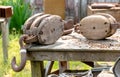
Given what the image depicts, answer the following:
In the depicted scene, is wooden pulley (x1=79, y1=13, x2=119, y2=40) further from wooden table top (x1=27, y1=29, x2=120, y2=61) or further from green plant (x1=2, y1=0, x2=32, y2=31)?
green plant (x1=2, y1=0, x2=32, y2=31)

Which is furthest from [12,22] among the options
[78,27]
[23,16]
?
[78,27]

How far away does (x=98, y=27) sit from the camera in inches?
106

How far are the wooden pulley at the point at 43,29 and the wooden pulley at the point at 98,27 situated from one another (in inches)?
A: 8.9

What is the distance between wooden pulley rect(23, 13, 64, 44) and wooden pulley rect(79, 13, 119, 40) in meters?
0.23

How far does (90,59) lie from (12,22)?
15.0 ft

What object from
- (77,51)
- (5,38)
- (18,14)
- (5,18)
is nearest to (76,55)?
(77,51)

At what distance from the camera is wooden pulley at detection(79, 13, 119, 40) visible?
267 centimetres

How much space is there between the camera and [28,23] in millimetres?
2607

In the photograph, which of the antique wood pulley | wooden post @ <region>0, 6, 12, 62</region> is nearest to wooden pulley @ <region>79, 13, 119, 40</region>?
the antique wood pulley

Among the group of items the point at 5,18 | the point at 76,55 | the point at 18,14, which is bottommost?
the point at 18,14

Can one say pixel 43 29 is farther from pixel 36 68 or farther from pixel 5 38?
pixel 5 38

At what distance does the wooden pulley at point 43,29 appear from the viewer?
2.52 m

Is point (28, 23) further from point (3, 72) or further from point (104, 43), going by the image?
point (3, 72)

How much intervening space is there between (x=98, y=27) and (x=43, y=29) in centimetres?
46
